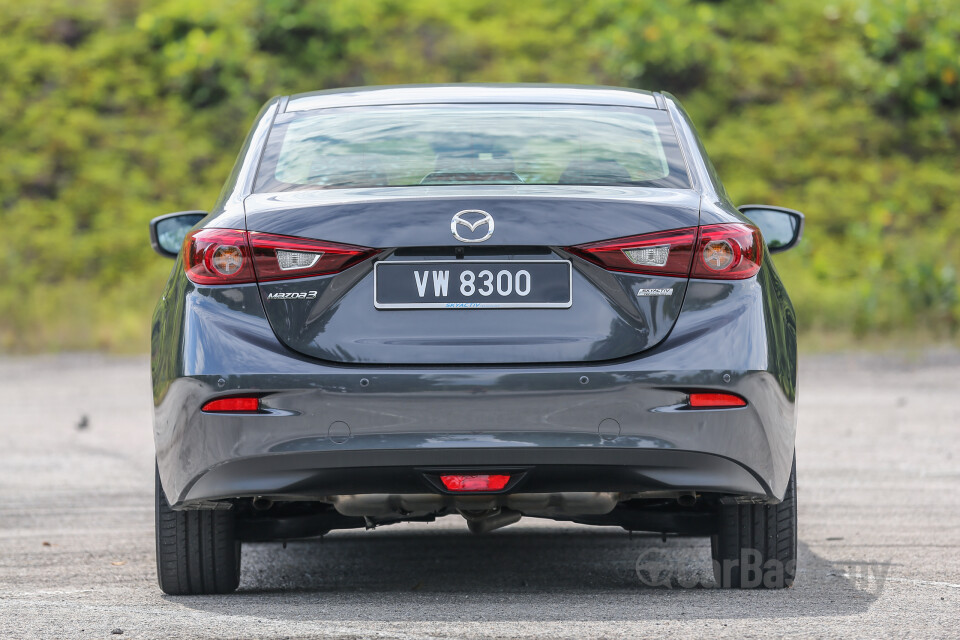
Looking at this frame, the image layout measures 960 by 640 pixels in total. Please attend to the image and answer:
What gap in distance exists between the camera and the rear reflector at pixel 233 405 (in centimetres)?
428

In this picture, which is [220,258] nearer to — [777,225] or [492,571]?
[492,571]

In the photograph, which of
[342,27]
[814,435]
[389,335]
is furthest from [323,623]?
[342,27]

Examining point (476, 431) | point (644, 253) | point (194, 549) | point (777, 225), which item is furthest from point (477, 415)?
point (777, 225)

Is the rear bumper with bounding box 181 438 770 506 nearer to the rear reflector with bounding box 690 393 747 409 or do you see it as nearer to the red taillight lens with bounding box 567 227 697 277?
the rear reflector with bounding box 690 393 747 409

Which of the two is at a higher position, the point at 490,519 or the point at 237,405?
the point at 237,405

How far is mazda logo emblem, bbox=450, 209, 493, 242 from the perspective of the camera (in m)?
4.29

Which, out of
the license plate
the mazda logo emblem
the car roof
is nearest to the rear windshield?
the car roof

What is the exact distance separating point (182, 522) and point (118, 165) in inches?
616

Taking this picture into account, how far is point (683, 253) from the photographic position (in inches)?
171

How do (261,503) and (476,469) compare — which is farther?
(261,503)

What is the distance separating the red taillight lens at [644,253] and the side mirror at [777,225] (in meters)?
1.30

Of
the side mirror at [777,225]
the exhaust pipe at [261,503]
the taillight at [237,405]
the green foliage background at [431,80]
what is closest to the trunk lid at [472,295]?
the taillight at [237,405]

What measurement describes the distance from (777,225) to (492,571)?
1.64 meters

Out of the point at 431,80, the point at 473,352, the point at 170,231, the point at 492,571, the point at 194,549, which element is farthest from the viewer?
the point at 431,80
